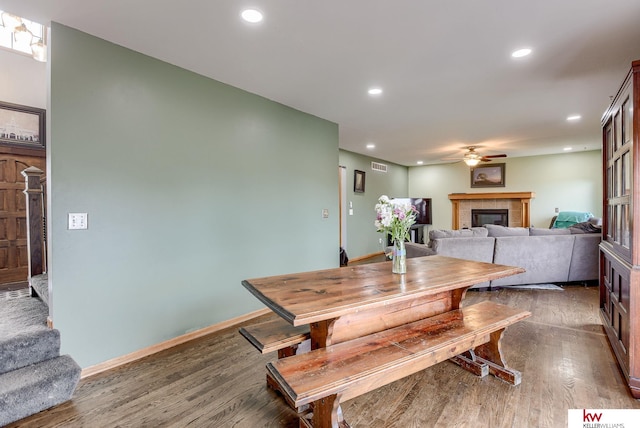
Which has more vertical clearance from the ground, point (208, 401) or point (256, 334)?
point (256, 334)

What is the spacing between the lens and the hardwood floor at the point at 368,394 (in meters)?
1.81

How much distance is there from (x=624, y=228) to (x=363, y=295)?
2.02 meters

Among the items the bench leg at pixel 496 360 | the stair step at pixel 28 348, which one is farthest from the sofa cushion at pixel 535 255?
the stair step at pixel 28 348

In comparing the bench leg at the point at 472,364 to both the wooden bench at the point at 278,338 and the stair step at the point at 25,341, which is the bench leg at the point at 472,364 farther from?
the stair step at the point at 25,341

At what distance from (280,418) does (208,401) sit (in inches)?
19.6

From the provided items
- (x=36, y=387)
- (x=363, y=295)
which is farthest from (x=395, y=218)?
(x=36, y=387)

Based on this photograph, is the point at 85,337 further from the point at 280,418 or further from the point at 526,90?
the point at 526,90

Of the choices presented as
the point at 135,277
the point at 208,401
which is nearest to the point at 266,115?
the point at 135,277

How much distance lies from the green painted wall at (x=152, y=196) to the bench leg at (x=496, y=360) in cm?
226

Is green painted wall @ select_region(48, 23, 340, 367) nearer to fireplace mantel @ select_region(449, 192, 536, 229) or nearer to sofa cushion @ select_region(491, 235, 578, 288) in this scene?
sofa cushion @ select_region(491, 235, 578, 288)

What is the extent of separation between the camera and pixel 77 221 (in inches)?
89.5

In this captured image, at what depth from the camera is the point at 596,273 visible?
4.55 metres

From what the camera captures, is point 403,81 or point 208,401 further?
point 403,81

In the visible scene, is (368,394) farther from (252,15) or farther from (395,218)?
(252,15)
